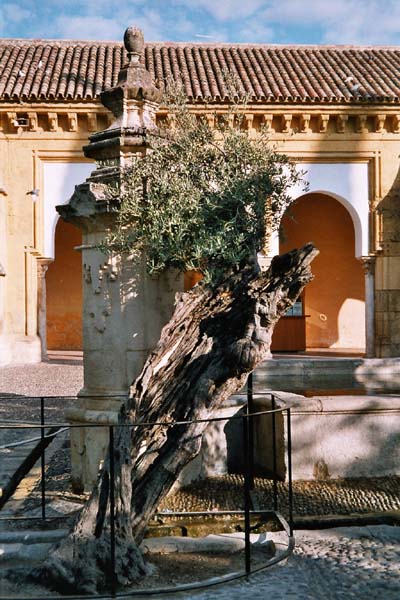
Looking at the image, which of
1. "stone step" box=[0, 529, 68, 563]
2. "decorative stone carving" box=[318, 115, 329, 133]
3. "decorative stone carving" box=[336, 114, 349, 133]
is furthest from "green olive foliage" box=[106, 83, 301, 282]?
"decorative stone carving" box=[336, 114, 349, 133]

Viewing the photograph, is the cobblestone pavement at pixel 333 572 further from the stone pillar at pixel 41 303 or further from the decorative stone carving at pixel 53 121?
the decorative stone carving at pixel 53 121

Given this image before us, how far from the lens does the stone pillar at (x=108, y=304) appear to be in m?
5.27

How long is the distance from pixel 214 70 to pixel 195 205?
13.7 meters

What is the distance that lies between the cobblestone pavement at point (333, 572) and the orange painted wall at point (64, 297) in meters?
18.0

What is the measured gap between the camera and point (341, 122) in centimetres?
1678

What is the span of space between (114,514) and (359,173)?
49.6 feet

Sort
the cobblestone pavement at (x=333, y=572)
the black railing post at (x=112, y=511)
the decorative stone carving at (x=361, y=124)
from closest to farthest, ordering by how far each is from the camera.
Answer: the black railing post at (x=112, y=511) < the cobblestone pavement at (x=333, y=572) < the decorative stone carving at (x=361, y=124)

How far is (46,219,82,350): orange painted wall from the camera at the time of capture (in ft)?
70.9

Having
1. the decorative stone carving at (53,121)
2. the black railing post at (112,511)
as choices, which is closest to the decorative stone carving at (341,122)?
the decorative stone carving at (53,121)

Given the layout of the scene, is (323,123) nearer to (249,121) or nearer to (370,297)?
(249,121)

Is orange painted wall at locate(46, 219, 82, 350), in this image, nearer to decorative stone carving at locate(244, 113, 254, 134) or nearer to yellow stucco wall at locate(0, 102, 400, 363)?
yellow stucco wall at locate(0, 102, 400, 363)

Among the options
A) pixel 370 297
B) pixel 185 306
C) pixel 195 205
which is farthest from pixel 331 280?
pixel 185 306

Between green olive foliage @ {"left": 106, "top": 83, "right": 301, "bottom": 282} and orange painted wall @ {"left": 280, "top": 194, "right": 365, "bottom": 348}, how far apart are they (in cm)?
1525

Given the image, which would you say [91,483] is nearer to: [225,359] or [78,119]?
[225,359]
